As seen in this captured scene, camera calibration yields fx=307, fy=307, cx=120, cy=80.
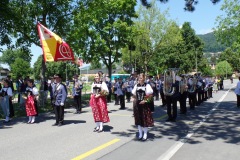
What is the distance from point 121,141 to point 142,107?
108cm

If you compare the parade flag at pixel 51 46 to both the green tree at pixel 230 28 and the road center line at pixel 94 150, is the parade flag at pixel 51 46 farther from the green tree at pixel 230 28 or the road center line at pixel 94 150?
the green tree at pixel 230 28

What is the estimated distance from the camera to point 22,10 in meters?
16.8

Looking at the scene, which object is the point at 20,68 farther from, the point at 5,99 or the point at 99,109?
the point at 99,109

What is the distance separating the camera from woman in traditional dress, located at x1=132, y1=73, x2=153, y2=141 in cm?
832

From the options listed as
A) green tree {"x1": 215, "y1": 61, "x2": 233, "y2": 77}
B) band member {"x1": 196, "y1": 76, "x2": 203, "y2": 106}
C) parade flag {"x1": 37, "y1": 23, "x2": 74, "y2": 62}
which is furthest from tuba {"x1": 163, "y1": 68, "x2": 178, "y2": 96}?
green tree {"x1": 215, "y1": 61, "x2": 233, "y2": 77}

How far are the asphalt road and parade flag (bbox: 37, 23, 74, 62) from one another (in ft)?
9.66

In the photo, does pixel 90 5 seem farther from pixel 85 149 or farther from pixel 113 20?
pixel 85 149

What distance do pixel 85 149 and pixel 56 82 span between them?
422cm

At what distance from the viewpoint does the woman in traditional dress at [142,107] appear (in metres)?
8.32

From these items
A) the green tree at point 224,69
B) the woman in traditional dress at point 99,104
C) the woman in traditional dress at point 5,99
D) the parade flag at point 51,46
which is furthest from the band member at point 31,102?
the green tree at point 224,69

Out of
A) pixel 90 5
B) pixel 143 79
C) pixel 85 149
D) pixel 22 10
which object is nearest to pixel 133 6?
pixel 90 5

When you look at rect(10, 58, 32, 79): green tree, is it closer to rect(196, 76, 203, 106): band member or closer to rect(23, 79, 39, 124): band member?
rect(196, 76, 203, 106): band member

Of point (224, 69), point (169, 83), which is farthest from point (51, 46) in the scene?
point (224, 69)

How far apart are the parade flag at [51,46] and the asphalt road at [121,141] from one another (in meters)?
2.95
